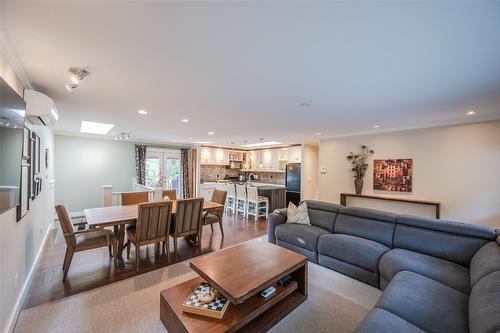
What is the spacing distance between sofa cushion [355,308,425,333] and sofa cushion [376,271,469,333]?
7 centimetres

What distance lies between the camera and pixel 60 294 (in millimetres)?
2354

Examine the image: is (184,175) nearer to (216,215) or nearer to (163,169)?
(163,169)

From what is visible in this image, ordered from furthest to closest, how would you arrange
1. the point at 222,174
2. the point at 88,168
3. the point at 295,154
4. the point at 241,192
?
the point at 222,174, the point at 295,154, the point at 241,192, the point at 88,168

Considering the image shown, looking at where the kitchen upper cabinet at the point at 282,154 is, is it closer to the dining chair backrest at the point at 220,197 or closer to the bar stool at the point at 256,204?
the bar stool at the point at 256,204

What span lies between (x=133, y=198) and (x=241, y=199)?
2.92 metres

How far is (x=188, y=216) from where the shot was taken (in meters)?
3.48

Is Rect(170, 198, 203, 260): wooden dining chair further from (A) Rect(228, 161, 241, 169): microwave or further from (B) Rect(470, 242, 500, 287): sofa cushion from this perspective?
(A) Rect(228, 161, 241, 169): microwave

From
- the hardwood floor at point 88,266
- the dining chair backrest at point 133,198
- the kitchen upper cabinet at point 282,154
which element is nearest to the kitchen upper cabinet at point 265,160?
the kitchen upper cabinet at point 282,154

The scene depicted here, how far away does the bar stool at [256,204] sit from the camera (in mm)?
5770

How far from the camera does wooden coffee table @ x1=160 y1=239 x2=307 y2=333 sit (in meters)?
1.63

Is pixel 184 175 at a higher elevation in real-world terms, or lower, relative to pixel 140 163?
lower

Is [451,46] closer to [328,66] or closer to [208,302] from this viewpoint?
[328,66]

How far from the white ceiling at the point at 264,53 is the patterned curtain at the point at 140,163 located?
3.85 metres

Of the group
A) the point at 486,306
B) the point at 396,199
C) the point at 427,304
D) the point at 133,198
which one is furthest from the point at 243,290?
the point at 396,199
